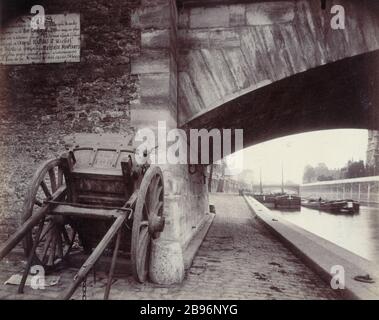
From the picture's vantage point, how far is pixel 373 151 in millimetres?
43188

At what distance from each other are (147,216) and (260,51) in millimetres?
2930

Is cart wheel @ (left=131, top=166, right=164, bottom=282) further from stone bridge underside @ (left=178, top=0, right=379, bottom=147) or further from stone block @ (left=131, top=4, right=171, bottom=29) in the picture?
stone block @ (left=131, top=4, right=171, bottom=29)

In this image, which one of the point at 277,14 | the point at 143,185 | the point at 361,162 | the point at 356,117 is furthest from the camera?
the point at 361,162

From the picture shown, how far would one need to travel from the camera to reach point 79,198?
3627 millimetres

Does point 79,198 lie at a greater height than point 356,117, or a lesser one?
lesser

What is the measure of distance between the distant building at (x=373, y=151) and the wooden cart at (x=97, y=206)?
135 ft

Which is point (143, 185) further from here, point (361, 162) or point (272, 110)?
point (361, 162)

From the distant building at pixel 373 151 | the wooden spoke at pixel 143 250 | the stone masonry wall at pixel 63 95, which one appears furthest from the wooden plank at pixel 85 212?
the distant building at pixel 373 151

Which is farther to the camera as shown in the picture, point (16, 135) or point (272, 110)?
point (272, 110)

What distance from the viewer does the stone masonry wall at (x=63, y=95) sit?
466 cm

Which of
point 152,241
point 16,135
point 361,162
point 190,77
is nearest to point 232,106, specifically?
point 190,77

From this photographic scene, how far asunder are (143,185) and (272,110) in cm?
374

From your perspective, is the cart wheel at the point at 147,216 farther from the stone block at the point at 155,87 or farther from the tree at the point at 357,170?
the tree at the point at 357,170

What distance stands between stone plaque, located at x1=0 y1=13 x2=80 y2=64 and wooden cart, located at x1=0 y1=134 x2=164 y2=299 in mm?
1779
